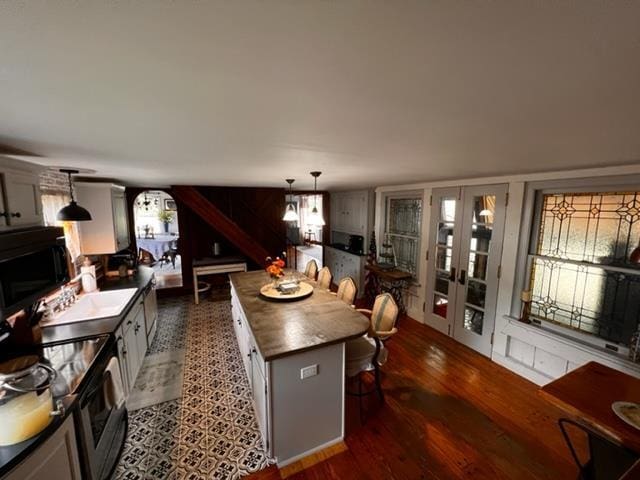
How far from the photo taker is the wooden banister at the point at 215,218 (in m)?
4.86

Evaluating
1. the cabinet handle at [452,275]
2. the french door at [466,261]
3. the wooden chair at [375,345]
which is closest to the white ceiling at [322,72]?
the wooden chair at [375,345]

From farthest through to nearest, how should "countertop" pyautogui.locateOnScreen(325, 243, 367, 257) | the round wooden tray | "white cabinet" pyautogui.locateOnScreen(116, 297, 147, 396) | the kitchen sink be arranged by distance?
"countertop" pyautogui.locateOnScreen(325, 243, 367, 257) → the round wooden tray → the kitchen sink → "white cabinet" pyautogui.locateOnScreen(116, 297, 147, 396)

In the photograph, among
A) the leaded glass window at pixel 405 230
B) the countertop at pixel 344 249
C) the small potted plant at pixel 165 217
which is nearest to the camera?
the leaded glass window at pixel 405 230

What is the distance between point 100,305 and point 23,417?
2.13 meters

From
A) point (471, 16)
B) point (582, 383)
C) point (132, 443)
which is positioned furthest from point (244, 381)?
point (471, 16)

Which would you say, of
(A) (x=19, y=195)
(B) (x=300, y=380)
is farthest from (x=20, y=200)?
(B) (x=300, y=380)

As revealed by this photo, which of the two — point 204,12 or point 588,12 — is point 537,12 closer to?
point 588,12

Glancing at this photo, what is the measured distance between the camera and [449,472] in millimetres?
1895

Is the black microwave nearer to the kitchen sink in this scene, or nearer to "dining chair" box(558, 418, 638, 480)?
the kitchen sink

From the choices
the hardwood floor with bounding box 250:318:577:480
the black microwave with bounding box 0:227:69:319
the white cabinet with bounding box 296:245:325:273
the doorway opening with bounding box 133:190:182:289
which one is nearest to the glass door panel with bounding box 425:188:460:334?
the hardwood floor with bounding box 250:318:577:480

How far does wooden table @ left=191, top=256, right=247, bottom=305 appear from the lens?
500 centimetres

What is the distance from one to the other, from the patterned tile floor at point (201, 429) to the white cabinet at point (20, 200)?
1881 mm

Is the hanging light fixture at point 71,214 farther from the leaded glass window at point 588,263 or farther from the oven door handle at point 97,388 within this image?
the leaded glass window at point 588,263

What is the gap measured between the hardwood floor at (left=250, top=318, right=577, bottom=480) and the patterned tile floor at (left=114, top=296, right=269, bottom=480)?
0.32 meters
